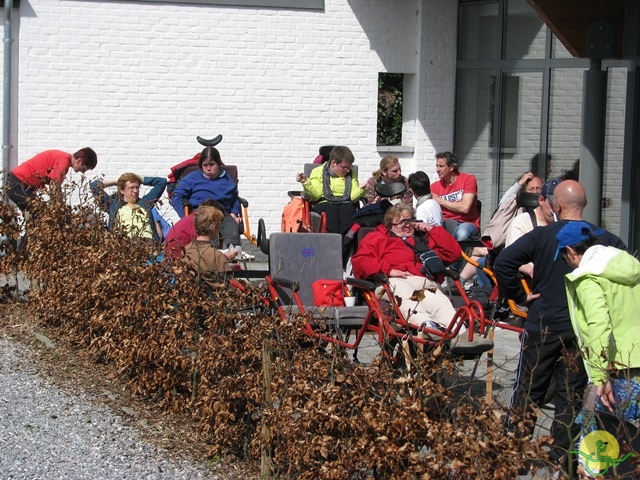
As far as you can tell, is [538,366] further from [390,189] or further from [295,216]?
[295,216]

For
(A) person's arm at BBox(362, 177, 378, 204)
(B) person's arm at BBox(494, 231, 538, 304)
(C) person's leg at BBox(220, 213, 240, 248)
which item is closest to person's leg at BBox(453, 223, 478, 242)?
(A) person's arm at BBox(362, 177, 378, 204)

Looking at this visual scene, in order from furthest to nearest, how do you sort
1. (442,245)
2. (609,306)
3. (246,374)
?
(442,245) → (246,374) → (609,306)

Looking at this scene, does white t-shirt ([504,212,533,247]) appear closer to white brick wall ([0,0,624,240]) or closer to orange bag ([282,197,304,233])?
orange bag ([282,197,304,233])

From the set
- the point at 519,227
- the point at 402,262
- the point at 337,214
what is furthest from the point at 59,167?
the point at 519,227

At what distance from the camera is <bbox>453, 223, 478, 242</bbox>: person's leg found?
33.7ft

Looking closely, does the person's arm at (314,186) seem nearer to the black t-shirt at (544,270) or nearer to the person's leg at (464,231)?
the person's leg at (464,231)

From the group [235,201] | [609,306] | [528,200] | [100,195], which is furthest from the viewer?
[235,201]

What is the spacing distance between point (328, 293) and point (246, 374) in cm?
256

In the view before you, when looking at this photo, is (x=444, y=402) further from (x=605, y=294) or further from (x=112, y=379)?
(x=112, y=379)

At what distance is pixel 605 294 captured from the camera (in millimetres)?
4688

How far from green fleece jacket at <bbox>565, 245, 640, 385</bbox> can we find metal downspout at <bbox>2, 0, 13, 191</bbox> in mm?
9580

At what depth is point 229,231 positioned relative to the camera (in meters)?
10.2

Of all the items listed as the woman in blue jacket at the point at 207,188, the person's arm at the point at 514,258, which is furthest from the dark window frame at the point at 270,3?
the person's arm at the point at 514,258

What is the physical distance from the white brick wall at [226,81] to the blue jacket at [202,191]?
9.40ft
